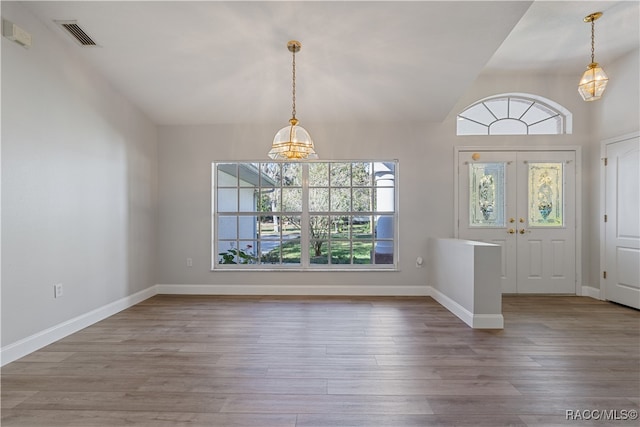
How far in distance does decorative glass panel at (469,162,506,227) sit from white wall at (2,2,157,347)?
15.5 feet

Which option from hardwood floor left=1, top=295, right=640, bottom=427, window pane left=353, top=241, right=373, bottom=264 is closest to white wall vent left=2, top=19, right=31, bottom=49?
hardwood floor left=1, top=295, right=640, bottom=427

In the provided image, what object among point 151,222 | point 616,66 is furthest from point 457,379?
point 616,66

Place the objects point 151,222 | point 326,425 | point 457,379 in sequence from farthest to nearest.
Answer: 1. point 151,222
2. point 457,379
3. point 326,425

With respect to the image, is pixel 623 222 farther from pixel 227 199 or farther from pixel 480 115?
pixel 227 199

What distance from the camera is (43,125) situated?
285 centimetres

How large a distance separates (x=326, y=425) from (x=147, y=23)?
3.55 metres

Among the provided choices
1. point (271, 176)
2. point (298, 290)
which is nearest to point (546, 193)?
point (298, 290)

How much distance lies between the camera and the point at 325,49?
128 inches

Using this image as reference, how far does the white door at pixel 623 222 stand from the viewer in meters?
3.97

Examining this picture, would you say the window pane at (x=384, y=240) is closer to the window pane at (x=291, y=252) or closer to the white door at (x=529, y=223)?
the white door at (x=529, y=223)

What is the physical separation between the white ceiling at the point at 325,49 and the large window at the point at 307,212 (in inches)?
30.6

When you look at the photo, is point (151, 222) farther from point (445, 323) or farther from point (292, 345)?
point (445, 323)

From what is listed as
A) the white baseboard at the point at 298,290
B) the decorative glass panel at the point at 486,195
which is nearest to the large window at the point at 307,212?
the white baseboard at the point at 298,290

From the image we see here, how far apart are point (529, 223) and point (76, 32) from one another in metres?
5.91
